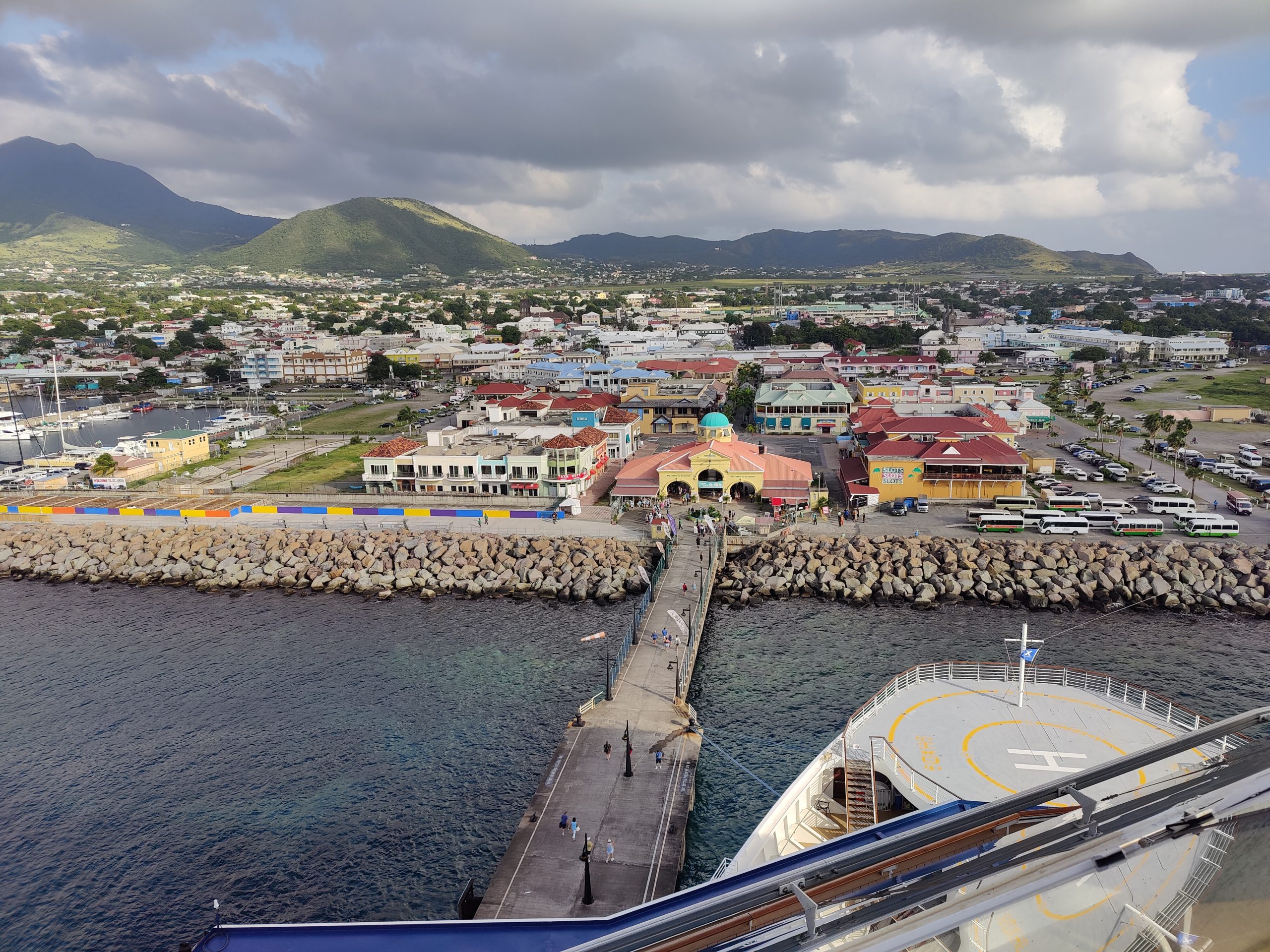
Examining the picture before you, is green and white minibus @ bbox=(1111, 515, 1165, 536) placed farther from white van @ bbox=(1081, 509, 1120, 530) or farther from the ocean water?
the ocean water

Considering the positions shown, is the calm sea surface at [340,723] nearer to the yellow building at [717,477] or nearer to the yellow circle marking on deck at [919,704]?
the yellow circle marking on deck at [919,704]

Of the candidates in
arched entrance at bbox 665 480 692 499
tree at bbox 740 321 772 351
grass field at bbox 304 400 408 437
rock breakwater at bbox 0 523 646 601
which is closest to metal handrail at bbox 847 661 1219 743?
rock breakwater at bbox 0 523 646 601

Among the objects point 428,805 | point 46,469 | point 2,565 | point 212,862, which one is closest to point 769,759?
point 428,805

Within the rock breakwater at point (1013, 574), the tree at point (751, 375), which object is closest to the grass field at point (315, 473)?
the rock breakwater at point (1013, 574)

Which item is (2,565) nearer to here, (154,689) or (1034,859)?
(154,689)

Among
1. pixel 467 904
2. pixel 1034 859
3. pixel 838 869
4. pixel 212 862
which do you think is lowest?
pixel 212 862

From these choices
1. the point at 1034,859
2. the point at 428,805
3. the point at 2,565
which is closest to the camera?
the point at 1034,859
